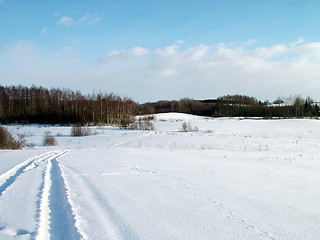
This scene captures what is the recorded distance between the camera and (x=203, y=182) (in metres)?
4.80

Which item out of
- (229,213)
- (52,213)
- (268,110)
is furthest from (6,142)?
(268,110)

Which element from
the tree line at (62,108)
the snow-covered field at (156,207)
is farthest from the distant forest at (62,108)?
the snow-covered field at (156,207)

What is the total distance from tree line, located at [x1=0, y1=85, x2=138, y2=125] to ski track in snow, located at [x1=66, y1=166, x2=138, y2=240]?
31.5 meters

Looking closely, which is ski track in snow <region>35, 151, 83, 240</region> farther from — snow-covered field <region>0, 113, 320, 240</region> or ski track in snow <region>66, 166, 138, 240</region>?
ski track in snow <region>66, 166, 138, 240</region>

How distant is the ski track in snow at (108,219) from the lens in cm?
237

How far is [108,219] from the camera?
2.76m

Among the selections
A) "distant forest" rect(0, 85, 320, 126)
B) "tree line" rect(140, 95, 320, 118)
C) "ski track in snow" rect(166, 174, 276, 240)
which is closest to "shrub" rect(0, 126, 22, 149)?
"ski track in snow" rect(166, 174, 276, 240)

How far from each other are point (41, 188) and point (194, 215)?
2.80 meters

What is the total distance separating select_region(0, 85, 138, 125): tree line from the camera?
41188 mm

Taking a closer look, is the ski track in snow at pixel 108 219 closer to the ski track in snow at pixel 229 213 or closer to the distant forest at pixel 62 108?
the ski track in snow at pixel 229 213

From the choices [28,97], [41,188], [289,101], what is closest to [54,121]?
[28,97]

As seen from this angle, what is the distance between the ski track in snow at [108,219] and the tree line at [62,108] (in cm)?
3146

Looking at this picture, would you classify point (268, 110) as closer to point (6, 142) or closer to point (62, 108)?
point (62, 108)

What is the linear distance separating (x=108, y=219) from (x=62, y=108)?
146ft
